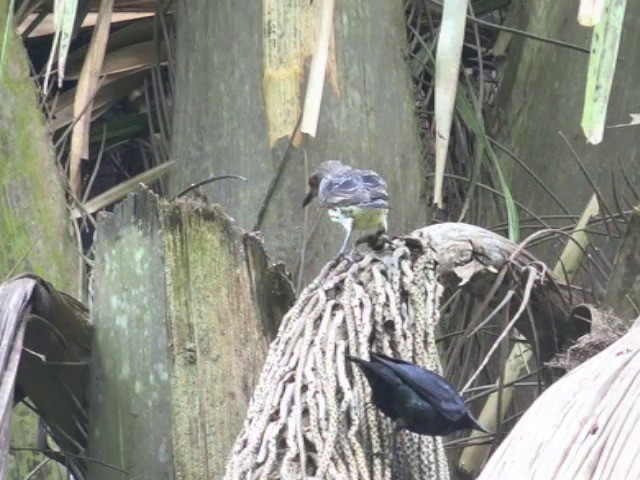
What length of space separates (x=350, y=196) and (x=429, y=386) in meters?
0.86

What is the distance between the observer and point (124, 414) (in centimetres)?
223

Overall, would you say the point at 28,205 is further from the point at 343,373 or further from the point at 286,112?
the point at 343,373

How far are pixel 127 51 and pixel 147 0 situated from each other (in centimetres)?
14

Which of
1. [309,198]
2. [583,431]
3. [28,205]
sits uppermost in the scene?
[583,431]

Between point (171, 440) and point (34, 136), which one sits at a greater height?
point (34, 136)

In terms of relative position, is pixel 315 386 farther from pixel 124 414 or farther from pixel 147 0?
pixel 147 0

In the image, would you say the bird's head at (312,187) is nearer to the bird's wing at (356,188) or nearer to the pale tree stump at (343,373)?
the bird's wing at (356,188)

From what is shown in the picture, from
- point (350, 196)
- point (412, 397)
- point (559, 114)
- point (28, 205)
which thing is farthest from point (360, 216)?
Result: point (559, 114)

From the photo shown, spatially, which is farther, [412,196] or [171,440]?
[412,196]

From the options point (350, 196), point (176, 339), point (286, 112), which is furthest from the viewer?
point (286, 112)

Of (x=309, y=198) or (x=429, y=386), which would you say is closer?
(x=429, y=386)

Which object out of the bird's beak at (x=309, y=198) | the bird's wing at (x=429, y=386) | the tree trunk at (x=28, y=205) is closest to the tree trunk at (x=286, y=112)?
the bird's beak at (x=309, y=198)

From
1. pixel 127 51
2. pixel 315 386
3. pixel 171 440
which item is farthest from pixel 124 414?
pixel 127 51

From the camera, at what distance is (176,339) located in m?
2.15
